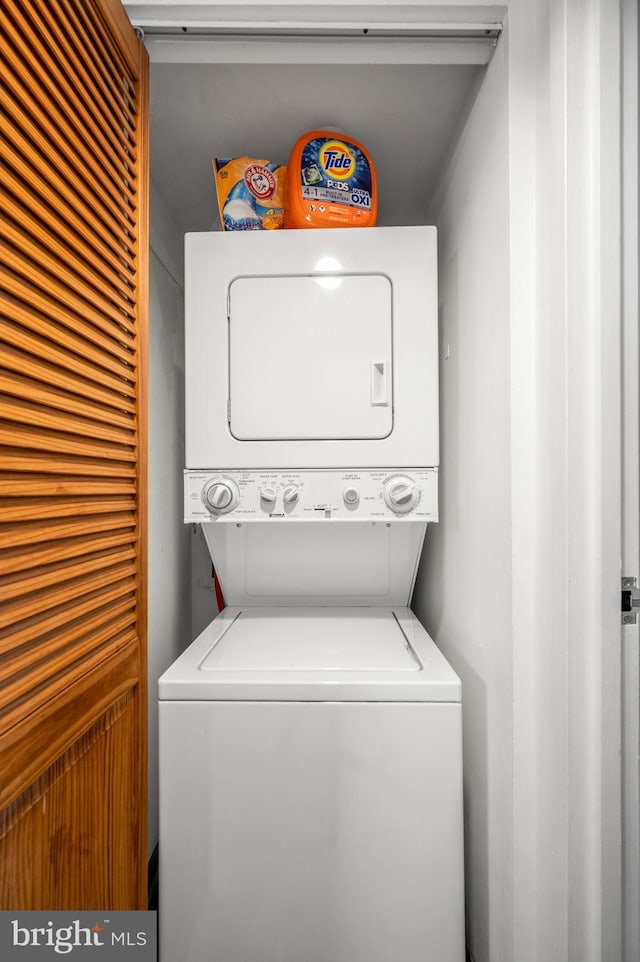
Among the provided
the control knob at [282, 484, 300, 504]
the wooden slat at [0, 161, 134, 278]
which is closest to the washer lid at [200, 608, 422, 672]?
the control knob at [282, 484, 300, 504]

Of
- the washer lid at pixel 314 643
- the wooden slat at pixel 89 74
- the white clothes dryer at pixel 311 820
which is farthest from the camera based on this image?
the washer lid at pixel 314 643

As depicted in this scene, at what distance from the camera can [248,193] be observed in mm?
1651

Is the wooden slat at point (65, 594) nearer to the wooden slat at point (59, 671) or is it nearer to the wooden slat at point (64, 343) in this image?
the wooden slat at point (59, 671)

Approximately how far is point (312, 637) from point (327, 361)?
0.88 metres

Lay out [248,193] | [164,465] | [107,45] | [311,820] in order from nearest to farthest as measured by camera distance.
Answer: [107,45] → [311,820] → [248,193] → [164,465]

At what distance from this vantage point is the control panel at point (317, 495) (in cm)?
157

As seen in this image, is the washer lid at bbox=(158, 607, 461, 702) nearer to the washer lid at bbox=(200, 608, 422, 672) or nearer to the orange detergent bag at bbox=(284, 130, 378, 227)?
the washer lid at bbox=(200, 608, 422, 672)

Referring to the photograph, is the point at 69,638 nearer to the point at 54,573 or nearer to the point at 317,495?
the point at 54,573

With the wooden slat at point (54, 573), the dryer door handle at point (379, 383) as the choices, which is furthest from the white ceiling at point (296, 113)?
the wooden slat at point (54, 573)

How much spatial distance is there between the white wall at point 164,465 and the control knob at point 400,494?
0.83 metres

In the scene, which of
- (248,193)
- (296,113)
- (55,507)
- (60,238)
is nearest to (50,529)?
(55,507)

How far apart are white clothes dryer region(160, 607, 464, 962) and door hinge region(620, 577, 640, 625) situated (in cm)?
46

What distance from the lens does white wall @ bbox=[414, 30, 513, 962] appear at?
1241 mm

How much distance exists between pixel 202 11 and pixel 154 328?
0.92m
